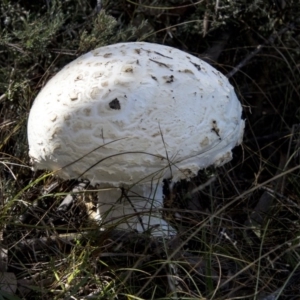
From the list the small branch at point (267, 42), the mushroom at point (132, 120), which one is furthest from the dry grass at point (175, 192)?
the mushroom at point (132, 120)

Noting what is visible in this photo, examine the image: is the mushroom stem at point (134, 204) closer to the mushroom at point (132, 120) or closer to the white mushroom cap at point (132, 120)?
the mushroom at point (132, 120)

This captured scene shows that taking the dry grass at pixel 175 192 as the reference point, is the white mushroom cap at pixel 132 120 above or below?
above

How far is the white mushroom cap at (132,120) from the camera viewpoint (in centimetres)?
186

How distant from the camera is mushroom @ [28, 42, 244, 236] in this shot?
1855mm

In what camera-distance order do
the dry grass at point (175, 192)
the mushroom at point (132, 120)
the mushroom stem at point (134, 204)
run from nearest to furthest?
the mushroom at point (132, 120), the dry grass at point (175, 192), the mushroom stem at point (134, 204)

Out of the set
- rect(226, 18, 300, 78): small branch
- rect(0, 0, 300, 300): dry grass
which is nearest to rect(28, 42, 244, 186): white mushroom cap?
rect(0, 0, 300, 300): dry grass

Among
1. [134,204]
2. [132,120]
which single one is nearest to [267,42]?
[134,204]

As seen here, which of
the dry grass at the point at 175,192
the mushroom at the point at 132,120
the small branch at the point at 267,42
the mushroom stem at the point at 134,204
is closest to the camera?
the mushroom at the point at 132,120

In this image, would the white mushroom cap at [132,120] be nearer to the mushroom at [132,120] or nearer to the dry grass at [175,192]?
the mushroom at [132,120]

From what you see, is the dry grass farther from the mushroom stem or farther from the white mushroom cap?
the white mushroom cap

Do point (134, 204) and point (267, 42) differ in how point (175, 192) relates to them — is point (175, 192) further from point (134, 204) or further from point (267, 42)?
point (267, 42)

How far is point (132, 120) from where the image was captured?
1855 mm

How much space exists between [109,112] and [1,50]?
1.07 meters

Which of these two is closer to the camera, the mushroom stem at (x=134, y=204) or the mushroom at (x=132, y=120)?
the mushroom at (x=132, y=120)
